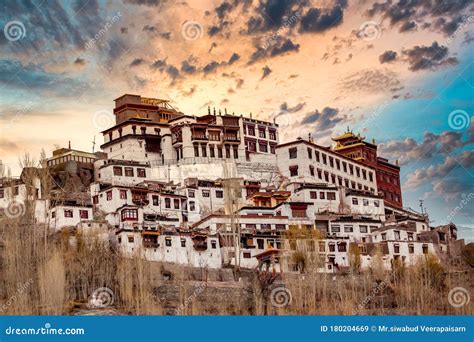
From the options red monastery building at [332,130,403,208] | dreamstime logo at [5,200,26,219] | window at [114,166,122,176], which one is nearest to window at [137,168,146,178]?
window at [114,166,122,176]

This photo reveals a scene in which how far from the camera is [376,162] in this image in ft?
80.6

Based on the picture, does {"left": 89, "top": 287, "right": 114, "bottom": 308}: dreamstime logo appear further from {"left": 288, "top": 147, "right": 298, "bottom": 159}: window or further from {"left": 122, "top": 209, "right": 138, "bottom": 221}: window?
{"left": 288, "top": 147, "right": 298, "bottom": 159}: window

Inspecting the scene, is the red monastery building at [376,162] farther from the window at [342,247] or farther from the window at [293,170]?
the window at [342,247]

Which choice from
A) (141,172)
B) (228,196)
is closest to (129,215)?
(228,196)

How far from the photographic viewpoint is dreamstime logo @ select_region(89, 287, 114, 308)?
14.9 meters

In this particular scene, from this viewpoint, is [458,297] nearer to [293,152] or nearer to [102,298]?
[102,298]

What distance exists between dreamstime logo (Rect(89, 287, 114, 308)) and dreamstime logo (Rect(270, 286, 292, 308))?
9.05 feet

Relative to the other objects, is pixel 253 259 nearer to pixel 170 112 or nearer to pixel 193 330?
pixel 193 330

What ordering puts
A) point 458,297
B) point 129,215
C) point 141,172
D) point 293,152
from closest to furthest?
1. point 458,297
2. point 129,215
3. point 141,172
4. point 293,152

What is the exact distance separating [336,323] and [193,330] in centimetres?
223

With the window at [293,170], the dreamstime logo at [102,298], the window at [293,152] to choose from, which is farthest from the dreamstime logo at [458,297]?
the window at [293,152]

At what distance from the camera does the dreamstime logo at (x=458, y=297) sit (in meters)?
15.8

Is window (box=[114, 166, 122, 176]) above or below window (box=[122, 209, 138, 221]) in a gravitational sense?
above

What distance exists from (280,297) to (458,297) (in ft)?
11.1
